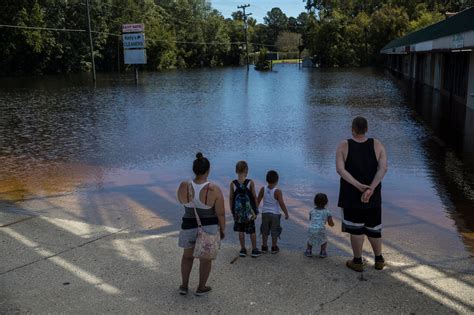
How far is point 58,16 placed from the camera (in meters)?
67.9

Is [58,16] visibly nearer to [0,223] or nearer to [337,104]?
[337,104]

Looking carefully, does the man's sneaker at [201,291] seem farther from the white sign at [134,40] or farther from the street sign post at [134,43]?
the white sign at [134,40]

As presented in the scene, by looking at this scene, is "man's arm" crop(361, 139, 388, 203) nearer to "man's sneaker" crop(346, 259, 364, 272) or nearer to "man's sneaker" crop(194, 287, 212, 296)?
"man's sneaker" crop(346, 259, 364, 272)

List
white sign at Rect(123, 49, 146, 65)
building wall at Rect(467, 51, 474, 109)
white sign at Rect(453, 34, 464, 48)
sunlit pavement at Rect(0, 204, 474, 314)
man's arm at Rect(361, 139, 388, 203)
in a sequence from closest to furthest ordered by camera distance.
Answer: sunlit pavement at Rect(0, 204, 474, 314), man's arm at Rect(361, 139, 388, 203), white sign at Rect(453, 34, 464, 48), building wall at Rect(467, 51, 474, 109), white sign at Rect(123, 49, 146, 65)

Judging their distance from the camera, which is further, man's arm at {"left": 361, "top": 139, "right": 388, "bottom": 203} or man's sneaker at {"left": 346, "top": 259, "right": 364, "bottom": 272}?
man's sneaker at {"left": 346, "top": 259, "right": 364, "bottom": 272}

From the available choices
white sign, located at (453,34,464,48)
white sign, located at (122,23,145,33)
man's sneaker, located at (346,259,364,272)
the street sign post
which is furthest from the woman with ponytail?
white sign, located at (122,23,145,33)

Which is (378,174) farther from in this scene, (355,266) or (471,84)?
(471,84)

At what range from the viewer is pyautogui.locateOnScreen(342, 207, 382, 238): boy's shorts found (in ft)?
15.8

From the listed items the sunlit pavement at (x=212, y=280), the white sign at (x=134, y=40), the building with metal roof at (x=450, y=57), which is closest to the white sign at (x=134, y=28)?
the white sign at (x=134, y=40)

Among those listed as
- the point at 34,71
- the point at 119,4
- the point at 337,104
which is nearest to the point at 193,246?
the point at 337,104

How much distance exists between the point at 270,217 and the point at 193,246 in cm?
128

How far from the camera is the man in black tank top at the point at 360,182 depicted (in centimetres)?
466

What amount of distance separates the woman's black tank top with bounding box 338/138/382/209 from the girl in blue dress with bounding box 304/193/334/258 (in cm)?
48

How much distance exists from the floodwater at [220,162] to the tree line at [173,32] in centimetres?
4600
